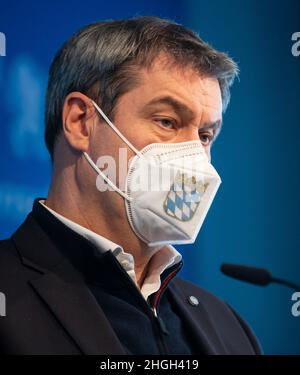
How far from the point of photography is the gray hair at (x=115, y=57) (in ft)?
6.64

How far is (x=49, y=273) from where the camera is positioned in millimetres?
1856

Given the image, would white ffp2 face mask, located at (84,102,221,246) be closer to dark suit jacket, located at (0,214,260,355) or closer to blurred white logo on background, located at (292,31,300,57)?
dark suit jacket, located at (0,214,260,355)

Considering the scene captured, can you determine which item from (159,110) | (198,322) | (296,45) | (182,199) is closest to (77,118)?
(159,110)

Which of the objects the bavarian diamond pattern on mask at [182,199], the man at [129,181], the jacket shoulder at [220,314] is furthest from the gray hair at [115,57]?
the jacket shoulder at [220,314]

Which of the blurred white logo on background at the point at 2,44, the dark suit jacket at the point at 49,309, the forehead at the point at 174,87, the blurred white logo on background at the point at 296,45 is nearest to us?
the dark suit jacket at the point at 49,309

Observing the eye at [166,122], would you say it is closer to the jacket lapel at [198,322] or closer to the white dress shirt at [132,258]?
the white dress shirt at [132,258]

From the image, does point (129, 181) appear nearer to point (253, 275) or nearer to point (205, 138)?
point (205, 138)

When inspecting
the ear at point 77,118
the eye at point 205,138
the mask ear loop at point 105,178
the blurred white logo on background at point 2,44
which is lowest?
the mask ear loop at point 105,178

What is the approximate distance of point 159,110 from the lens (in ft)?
6.57

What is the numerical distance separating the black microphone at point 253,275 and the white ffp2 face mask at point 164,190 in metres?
0.37

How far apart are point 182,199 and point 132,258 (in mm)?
213

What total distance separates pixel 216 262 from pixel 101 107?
854 millimetres

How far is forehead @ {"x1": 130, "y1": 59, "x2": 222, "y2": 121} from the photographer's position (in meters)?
2.00

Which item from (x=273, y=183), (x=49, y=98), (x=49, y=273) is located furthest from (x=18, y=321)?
(x=273, y=183)
